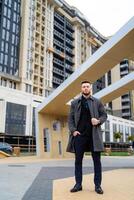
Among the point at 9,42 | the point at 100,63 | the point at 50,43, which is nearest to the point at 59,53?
the point at 50,43

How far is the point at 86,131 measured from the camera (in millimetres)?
4266

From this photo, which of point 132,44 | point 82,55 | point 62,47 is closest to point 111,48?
point 132,44

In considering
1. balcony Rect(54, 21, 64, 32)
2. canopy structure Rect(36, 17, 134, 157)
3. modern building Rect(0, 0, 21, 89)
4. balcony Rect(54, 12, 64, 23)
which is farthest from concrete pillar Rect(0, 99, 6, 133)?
balcony Rect(54, 12, 64, 23)

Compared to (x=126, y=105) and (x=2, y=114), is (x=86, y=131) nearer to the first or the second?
(x=2, y=114)

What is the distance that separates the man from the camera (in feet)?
13.8

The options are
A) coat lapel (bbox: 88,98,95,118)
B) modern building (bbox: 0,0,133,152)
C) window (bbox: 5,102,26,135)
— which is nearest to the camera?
coat lapel (bbox: 88,98,95,118)

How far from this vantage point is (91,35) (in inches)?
3829

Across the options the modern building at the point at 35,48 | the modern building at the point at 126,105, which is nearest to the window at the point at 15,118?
the modern building at the point at 35,48

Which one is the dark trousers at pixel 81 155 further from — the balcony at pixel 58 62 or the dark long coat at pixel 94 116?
the balcony at pixel 58 62

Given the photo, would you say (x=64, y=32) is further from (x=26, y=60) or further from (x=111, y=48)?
(x=111, y=48)

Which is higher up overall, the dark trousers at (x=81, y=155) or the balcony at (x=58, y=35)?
the balcony at (x=58, y=35)

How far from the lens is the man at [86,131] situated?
13.8 feet

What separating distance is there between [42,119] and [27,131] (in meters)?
34.4

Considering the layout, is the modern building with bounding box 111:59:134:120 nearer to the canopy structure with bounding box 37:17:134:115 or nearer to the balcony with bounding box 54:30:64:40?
the balcony with bounding box 54:30:64:40
